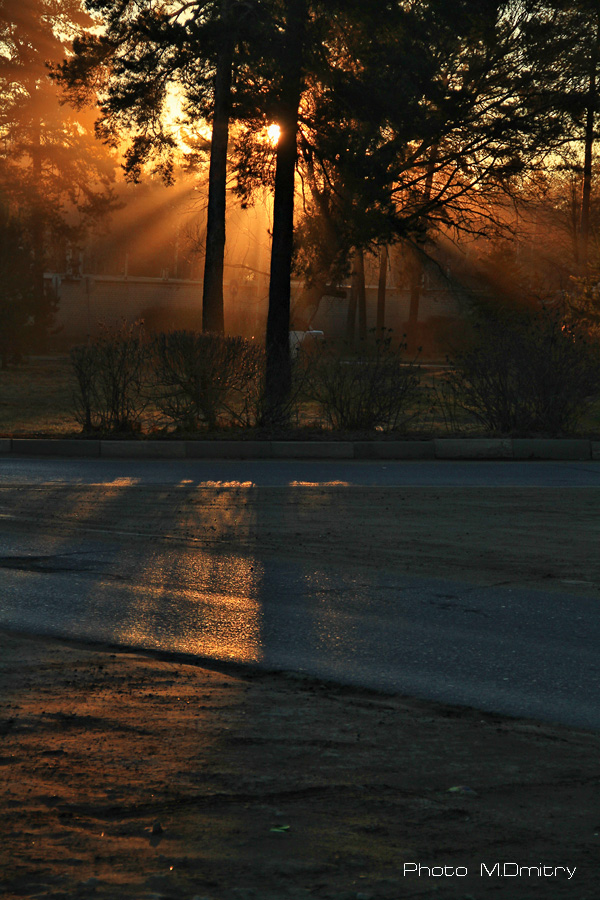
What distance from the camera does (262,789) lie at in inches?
130

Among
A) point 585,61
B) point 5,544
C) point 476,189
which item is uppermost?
point 585,61

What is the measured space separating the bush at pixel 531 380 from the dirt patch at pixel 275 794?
11.7 meters

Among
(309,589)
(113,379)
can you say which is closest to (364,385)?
(113,379)

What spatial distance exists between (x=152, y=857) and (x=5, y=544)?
5162mm

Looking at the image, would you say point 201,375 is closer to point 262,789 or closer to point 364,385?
point 364,385

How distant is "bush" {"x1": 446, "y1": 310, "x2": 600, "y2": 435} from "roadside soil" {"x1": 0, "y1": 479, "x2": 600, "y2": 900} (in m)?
11.5

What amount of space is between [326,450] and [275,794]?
11.1 m

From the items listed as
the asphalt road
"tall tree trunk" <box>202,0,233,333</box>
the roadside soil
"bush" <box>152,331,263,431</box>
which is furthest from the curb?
the roadside soil

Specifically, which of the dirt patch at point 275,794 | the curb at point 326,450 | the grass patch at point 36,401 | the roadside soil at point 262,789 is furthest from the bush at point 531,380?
the dirt patch at point 275,794

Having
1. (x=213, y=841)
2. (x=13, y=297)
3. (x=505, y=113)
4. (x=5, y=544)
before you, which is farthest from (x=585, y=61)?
(x=213, y=841)

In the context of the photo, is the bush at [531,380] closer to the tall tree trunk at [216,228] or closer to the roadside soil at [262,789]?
the tall tree trunk at [216,228]

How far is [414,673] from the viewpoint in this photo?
15.6 ft

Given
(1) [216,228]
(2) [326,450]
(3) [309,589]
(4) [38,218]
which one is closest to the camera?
(3) [309,589]

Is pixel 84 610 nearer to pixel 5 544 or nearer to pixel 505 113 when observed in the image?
pixel 5 544
